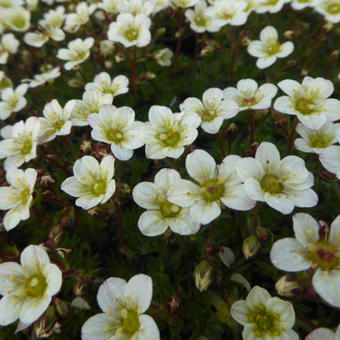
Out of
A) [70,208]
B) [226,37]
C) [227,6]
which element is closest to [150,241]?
[70,208]

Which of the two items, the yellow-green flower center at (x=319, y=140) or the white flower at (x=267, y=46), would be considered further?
the white flower at (x=267, y=46)

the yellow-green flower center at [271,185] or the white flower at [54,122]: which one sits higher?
the white flower at [54,122]

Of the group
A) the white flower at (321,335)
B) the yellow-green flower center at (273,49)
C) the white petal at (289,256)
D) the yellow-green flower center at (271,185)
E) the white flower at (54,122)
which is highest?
the yellow-green flower center at (273,49)

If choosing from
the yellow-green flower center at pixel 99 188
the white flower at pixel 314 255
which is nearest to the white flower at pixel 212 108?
Result: the yellow-green flower center at pixel 99 188

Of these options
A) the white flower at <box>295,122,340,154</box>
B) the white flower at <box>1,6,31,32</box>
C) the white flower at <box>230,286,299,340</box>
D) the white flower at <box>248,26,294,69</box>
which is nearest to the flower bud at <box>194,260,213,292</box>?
the white flower at <box>230,286,299,340</box>

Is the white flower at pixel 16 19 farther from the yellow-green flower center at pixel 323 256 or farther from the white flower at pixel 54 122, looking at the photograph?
the yellow-green flower center at pixel 323 256

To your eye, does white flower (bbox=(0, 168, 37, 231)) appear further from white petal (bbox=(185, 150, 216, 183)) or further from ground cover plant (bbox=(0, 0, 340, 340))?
white petal (bbox=(185, 150, 216, 183))
